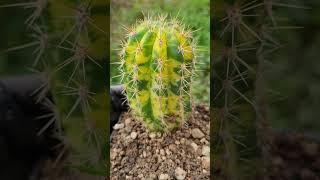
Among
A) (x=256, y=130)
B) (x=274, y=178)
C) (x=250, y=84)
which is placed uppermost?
(x=250, y=84)

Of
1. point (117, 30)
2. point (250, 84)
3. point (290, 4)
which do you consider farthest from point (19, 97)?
point (290, 4)

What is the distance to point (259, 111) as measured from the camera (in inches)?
51.0

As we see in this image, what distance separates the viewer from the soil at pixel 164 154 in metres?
1.39

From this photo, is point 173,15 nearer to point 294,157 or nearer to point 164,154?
point 164,154

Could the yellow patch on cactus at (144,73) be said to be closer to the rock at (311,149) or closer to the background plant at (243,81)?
the background plant at (243,81)

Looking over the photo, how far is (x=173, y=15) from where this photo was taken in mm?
1381

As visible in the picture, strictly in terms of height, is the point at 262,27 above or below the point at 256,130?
above

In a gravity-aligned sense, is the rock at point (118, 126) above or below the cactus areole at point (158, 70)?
below

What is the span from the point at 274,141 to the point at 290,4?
0.34 metres

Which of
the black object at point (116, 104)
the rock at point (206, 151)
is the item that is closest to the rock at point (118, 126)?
the black object at point (116, 104)

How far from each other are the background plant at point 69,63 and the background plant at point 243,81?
287 millimetres

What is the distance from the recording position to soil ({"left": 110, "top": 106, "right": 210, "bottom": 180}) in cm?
139

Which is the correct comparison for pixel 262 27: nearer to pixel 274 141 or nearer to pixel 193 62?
pixel 193 62

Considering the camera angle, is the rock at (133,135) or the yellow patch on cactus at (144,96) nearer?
the yellow patch on cactus at (144,96)
